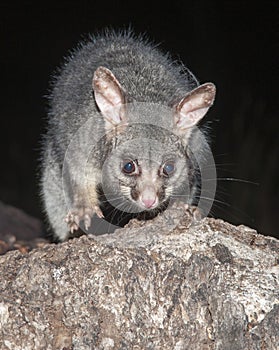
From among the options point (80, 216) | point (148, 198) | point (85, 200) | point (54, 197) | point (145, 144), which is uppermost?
point (145, 144)

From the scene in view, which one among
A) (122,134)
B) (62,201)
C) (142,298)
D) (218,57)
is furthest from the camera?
(218,57)

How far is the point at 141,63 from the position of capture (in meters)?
5.79

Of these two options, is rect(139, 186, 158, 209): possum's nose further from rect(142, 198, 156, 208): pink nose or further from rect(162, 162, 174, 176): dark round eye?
rect(162, 162, 174, 176): dark round eye

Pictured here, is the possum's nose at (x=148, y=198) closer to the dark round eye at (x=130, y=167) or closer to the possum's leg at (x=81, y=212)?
the dark round eye at (x=130, y=167)

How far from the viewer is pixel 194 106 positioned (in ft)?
16.2

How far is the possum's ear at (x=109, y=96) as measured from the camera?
4730 mm

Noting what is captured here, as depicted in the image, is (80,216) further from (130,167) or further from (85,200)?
(130,167)

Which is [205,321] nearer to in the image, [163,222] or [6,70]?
[163,222]

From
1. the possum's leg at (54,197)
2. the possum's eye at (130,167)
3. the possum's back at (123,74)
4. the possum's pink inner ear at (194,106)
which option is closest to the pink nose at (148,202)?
the possum's eye at (130,167)

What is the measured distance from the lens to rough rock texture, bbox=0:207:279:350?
3.58 m

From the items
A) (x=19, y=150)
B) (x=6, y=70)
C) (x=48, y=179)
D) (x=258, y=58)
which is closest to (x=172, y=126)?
(x=48, y=179)

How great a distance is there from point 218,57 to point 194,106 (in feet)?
10.8

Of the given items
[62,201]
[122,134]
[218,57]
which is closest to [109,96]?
[122,134]

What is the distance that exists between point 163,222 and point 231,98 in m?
4.32
